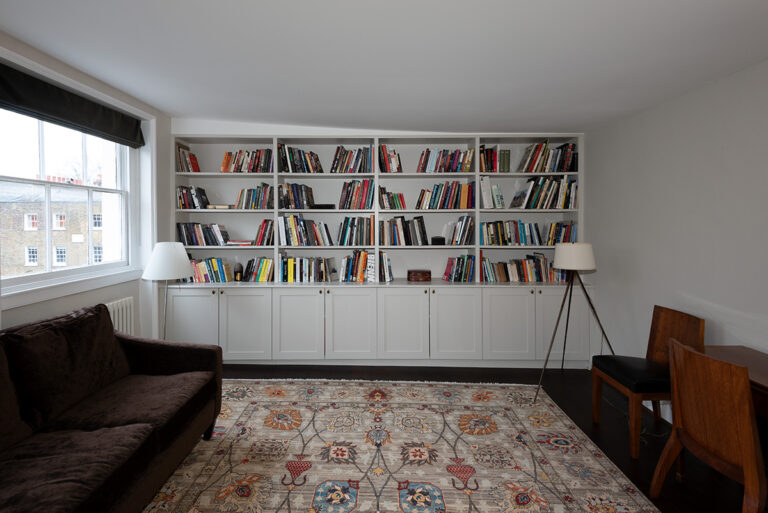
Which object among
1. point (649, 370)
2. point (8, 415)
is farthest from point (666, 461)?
point (8, 415)

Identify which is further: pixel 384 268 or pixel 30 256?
pixel 384 268

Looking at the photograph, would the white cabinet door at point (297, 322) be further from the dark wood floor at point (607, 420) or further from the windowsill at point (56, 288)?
the windowsill at point (56, 288)

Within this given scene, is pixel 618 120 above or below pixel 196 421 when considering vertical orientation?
above

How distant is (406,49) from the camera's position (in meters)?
2.19

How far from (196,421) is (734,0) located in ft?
10.6

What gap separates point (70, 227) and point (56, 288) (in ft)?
1.73

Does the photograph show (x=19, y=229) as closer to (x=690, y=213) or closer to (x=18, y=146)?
(x=18, y=146)

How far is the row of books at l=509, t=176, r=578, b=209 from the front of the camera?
396 cm

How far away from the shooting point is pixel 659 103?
2.95 m

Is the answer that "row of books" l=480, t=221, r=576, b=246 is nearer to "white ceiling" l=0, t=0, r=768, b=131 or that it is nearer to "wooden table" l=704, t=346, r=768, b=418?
"white ceiling" l=0, t=0, r=768, b=131

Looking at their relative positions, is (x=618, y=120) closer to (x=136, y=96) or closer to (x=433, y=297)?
(x=433, y=297)

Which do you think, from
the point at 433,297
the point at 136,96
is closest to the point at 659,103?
the point at 433,297

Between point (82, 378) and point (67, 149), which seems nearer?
point (82, 378)

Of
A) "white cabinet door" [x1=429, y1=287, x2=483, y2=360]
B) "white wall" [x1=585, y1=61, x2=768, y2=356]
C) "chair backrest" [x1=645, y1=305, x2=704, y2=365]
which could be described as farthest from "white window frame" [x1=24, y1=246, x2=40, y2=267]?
"white wall" [x1=585, y1=61, x2=768, y2=356]
